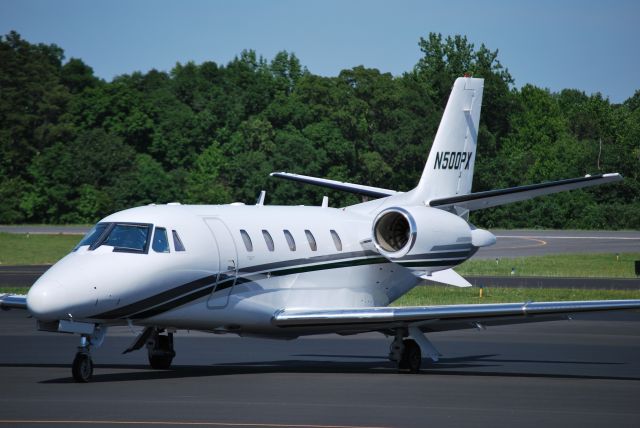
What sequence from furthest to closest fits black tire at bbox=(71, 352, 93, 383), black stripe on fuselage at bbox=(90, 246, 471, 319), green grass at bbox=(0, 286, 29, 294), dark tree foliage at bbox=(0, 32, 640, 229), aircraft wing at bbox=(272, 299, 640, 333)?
dark tree foliage at bbox=(0, 32, 640, 229), green grass at bbox=(0, 286, 29, 294), aircraft wing at bbox=(272, 299, 640, 333), black stripe on fuselage at bbox=(90, 246, 471, 319), black tire at bbox=(71, 352, 93, 383)

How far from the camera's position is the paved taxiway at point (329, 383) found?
48.3 ft

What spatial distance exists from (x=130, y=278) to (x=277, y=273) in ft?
11.4

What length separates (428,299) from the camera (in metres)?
37.7

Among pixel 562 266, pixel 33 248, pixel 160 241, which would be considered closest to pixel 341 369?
pixel 160 241

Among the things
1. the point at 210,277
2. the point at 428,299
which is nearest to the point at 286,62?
the point at 428,299

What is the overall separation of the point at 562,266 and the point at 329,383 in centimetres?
4091

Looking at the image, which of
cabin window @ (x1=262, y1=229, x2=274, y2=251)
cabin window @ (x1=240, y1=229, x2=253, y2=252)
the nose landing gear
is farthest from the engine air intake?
the nose landing gear

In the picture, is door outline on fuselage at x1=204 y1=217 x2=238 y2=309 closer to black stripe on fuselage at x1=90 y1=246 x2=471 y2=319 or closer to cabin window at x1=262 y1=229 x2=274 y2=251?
black stripe on fuselage at x1=90 y1=246 x2=471 y2=319

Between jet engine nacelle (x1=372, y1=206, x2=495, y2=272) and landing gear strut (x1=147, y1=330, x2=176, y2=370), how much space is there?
439 centimetres

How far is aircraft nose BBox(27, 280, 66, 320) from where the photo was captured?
56.9ft

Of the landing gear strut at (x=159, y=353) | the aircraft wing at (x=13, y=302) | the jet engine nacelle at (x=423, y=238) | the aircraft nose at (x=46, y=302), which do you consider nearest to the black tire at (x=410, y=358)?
the jet engine nacelle at (x=423, y=238)

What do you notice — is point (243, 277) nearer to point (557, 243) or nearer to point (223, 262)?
point (223, 262)

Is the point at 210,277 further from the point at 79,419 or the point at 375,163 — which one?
the point at 375,163

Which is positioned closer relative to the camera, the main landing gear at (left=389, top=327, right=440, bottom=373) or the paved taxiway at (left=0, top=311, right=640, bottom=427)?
the paved taxiway at (left=0, top=311, right=640, bottom=427)
